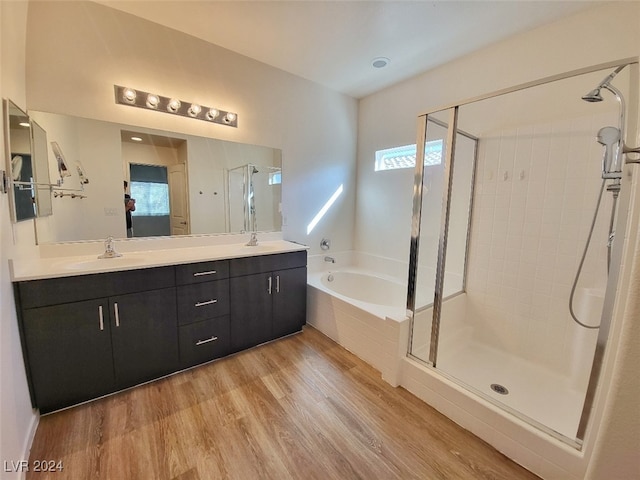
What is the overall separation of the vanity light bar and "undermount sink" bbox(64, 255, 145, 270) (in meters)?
1.17

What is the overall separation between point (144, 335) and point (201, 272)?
53 centimetres

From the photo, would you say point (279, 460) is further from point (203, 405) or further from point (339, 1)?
point (339, 1)

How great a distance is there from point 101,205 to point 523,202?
329 centimetres

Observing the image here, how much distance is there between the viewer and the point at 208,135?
2.41 meters

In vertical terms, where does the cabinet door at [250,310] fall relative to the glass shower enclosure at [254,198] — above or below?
below

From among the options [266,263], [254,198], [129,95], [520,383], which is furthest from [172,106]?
[520,383]

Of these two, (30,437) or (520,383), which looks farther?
(520,383)

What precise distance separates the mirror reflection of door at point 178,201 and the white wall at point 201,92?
0.36 metres

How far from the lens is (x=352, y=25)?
202 centimetres

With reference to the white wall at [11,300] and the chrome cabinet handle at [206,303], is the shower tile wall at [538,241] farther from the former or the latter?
the white wall at [11,300]

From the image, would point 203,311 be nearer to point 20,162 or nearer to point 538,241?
point 20,162

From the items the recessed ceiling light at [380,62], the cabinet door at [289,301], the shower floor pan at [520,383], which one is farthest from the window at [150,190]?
the shower floor pan at [520,383]

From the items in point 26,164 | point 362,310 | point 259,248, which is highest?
point 26,164

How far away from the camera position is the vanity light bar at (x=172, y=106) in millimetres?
2008
